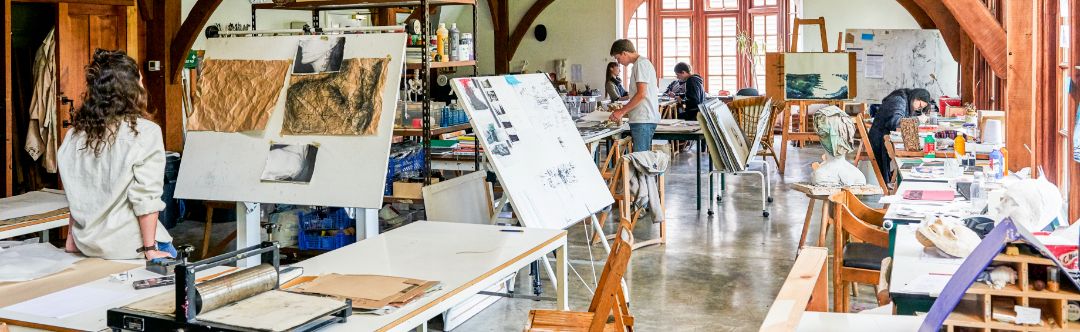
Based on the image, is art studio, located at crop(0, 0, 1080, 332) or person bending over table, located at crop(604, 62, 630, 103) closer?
art studio, located at crop(0, 0, 1080, 332)

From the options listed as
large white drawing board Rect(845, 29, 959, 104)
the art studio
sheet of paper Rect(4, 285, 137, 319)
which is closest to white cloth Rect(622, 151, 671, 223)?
the art studio

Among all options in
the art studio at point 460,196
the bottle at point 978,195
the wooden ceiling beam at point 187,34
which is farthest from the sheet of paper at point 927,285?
the wooden ceiling beam at point 187,34

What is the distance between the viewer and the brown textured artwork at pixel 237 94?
4863mm

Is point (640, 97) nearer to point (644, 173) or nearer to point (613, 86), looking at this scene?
point (644, 173)

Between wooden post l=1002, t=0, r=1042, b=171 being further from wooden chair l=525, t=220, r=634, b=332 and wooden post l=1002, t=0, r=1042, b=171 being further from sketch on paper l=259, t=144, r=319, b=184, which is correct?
sketch on paper l=259, t=144, r=319, b=184

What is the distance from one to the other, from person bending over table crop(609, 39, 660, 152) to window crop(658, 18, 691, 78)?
31.0 ft

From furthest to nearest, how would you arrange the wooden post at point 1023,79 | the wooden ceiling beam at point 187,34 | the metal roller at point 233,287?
the wooden ceiling beam at point 187,34 → the wooden post at point 1023,79 → the metal roller at point 233,287

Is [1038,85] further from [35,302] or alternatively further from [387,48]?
[35,302]

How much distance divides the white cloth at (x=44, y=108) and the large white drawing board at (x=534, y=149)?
193 inches

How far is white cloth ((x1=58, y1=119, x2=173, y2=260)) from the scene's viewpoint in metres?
3.77

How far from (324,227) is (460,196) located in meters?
1.19

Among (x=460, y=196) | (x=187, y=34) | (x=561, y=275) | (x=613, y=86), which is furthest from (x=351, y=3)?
(x=613, y=86)

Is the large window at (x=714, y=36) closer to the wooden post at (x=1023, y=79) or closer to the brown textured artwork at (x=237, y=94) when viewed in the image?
the wooden post at (x=1023, y=79)

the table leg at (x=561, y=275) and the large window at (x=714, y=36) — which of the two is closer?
the table leg at (x=561, y=275)
